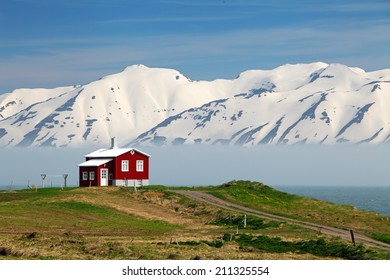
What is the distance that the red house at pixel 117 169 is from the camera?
119 m

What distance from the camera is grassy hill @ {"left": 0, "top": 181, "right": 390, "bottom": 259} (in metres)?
52.8

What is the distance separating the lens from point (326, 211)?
10094 centimetres

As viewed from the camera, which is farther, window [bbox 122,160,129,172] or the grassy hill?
window [bbox 122,160,129,172]

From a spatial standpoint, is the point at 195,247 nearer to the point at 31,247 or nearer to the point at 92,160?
the point at 31,247

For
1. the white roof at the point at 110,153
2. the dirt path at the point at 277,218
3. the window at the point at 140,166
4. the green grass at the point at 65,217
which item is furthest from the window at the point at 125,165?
the green grass at the point at 65,217

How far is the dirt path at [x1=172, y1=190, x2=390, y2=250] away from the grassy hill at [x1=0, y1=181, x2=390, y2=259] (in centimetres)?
169

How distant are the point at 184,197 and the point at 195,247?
46.3m

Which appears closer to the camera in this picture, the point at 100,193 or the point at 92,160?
the point at 100,193

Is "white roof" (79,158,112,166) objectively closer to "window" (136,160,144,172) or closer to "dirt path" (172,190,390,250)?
"window" (136,160,144,172)

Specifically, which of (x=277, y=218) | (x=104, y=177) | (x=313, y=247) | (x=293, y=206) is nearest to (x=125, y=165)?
(x=104, y=177)

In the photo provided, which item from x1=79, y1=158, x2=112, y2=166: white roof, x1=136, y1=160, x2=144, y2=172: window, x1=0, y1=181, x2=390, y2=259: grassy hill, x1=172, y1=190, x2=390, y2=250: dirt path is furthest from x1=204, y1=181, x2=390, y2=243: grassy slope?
x1=79, y1=158, x2=112, y2=166: white roof

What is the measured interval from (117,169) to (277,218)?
3939cm

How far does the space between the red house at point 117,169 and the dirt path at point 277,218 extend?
36.1ft
